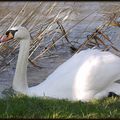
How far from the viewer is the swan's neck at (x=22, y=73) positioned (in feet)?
22.7

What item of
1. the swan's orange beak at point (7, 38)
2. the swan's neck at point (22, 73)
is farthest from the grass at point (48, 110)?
the swan's orange beak at point (7, 38)

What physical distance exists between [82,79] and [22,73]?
94cm

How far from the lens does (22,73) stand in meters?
7.02

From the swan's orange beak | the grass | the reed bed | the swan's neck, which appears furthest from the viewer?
the reed bed

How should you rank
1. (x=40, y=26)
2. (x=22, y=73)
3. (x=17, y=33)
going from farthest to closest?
(x=40, y=26) < (x=17, y=33) < (x=22, y=73)

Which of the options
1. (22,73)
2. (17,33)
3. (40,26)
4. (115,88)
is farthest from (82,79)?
(40,26)

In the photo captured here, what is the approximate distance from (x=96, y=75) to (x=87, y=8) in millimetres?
7247

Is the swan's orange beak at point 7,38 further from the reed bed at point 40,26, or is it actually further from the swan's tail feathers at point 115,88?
the swan's tail feathers at point 115,88

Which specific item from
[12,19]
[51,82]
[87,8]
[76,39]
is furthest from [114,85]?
[87,8]

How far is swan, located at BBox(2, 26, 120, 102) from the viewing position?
21.9 ft

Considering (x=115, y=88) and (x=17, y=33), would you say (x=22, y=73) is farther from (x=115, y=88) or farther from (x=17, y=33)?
(x=115, y=88)

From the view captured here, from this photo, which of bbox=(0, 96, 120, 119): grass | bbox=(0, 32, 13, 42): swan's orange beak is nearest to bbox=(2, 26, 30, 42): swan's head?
bbox=(0, 32, 13, 42): swan's orange beak

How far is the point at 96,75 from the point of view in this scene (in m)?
6.79

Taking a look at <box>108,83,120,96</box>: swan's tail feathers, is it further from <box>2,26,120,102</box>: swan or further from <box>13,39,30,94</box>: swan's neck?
<box>13,39,30,94</box>: swan's neck
